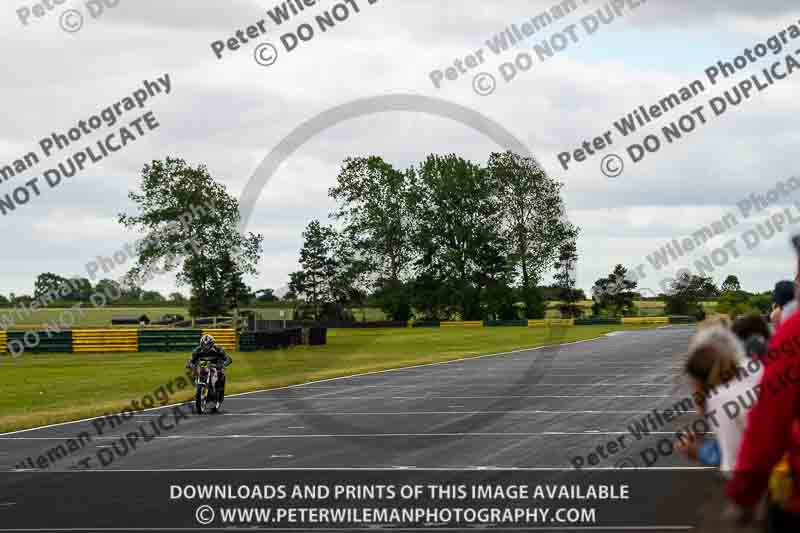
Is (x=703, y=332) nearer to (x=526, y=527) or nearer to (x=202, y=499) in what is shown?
(x=526, y=527)

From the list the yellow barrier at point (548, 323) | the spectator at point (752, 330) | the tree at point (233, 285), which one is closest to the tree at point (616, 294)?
the yellow barrier at point (548, 323)

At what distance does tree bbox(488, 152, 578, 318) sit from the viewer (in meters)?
112

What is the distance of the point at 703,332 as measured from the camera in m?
5.04

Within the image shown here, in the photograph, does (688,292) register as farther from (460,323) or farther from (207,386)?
(207,386)

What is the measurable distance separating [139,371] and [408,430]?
80.7 feet

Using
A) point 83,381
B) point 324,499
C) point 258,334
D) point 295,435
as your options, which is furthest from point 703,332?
point 258,334

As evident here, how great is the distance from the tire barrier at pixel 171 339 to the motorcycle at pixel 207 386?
3369 centimetres

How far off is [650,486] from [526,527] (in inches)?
111

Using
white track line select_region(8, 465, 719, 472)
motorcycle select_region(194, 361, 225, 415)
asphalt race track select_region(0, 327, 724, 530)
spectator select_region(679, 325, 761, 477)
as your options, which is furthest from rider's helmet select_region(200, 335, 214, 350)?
spectator select_region(679, 325, 761, 477)

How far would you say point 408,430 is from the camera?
1941 centimetres

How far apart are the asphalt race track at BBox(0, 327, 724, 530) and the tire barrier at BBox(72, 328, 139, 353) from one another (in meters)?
27.2

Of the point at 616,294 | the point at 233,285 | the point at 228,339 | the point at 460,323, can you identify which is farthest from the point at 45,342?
the point at 616,294

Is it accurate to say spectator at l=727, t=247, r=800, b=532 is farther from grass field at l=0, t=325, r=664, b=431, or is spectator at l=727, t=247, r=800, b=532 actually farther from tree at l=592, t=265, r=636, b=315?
tree at l=592, t=265, r=636, b=315

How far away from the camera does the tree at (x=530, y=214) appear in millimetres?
111750
